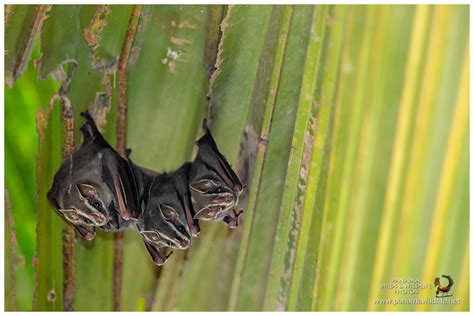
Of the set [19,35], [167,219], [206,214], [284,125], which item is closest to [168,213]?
[167,219]

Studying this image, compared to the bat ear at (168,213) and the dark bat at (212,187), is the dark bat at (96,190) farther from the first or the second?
the dark bat at (212,187)

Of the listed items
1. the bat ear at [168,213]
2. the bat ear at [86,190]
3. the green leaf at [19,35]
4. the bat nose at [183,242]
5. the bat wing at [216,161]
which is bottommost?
the bat nose at [183,242]

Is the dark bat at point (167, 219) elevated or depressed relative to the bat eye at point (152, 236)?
elevated

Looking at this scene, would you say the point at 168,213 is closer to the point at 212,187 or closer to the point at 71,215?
the point at 212,187

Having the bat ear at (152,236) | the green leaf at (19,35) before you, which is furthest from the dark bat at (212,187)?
the green leaf at (19,35)

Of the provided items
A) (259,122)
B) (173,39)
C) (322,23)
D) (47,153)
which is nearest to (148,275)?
(47,153)

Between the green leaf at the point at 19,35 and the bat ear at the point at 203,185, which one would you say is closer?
the bat ear at the point at 203,185
